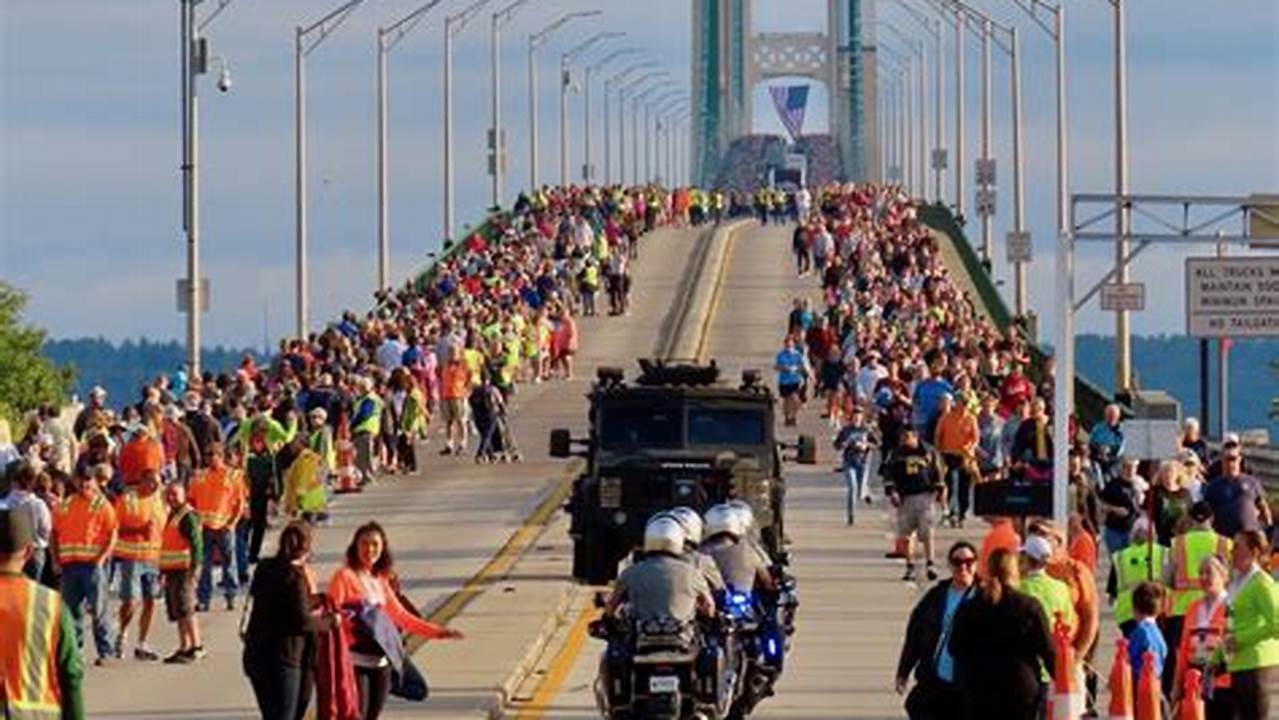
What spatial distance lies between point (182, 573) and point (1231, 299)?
17394mm

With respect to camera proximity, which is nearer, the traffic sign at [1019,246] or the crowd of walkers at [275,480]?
the crowd of walkers at [275,480]

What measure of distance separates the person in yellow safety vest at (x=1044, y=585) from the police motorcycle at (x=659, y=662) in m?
1.84

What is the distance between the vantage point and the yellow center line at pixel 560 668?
99.8 feet

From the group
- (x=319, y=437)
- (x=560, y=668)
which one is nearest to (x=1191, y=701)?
(x=560, y=668)

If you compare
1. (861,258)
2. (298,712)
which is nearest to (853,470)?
(298,712)

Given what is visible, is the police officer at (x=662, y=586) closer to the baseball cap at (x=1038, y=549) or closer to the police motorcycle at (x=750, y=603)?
the police motorcycle at (x=750, y=603)

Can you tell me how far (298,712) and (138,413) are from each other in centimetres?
2356

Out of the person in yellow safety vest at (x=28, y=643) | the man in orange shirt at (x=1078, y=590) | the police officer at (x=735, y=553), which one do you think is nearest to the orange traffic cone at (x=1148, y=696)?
the man in orange shirt at (x=1078, y=590)

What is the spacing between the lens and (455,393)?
6294 cm

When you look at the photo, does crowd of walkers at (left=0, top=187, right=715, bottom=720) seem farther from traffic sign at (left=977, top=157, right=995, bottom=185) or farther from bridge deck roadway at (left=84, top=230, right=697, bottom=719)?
traffic sign at (left=977, top=157, right=995, bottom=185)

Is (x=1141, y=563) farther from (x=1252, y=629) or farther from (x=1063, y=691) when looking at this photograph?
(x=1063, y=691)

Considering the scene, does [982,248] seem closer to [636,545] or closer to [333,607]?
[636,545]

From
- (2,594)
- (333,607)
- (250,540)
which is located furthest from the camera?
(250,540)

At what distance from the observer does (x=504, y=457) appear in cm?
6212
